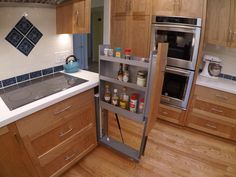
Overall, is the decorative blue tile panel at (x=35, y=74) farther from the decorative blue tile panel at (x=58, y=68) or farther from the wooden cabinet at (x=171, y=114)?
the wooden cabinet at (x=171, y=114)

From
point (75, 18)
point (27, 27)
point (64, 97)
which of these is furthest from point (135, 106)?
point (27, 27)

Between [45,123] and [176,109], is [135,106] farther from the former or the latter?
[176,109]

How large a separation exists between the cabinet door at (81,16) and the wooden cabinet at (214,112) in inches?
64.1

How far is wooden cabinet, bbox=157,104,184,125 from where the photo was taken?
7.93ft

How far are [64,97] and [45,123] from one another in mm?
257

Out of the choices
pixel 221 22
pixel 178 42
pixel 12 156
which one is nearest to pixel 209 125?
pixel 178 42

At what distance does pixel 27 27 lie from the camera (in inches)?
62.7

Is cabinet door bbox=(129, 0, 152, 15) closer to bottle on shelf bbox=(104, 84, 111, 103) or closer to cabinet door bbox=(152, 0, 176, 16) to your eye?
cabinet door bbox=(152, 0, 176, 16)

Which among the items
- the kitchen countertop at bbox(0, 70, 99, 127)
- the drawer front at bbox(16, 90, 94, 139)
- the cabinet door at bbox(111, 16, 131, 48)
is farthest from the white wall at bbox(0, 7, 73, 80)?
the cabinet door at bbox(111, 16, 131, 48)

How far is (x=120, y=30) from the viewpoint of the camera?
2.73 m

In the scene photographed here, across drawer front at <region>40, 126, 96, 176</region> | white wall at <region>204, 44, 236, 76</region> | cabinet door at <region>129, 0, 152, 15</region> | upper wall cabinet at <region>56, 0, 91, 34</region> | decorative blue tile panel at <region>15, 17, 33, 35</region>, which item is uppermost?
cabinet door at <region>129, 0, 152, 15</region>

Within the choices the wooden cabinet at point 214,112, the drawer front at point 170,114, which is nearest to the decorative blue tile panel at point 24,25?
the drawer front at point 170,114

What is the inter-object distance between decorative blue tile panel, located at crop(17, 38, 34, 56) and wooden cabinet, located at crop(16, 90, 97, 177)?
67cm

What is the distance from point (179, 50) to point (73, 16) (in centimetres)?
140
